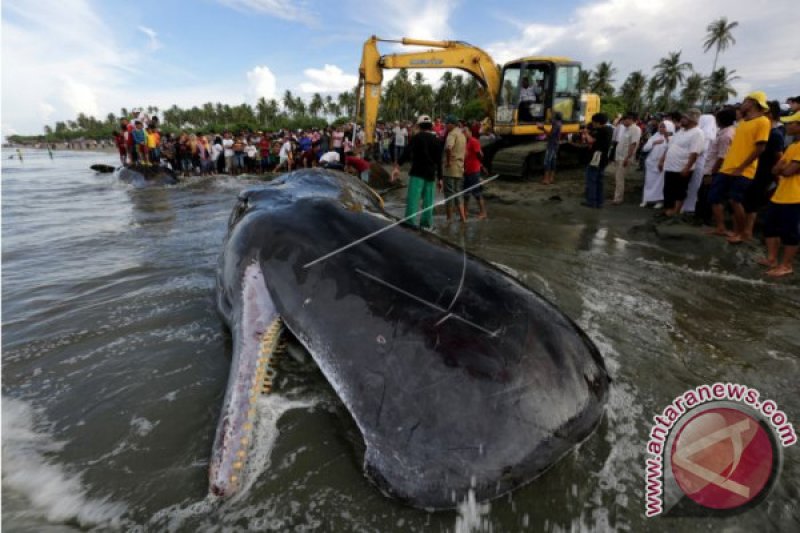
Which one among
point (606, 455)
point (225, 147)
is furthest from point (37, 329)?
point (225, 147)

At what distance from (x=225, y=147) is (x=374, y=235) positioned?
861 inches

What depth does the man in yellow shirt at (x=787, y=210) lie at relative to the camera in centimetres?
536

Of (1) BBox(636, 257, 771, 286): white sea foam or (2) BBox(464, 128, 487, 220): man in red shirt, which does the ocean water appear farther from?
(2) BBox(464, 128, 487, 220): man in red shirt

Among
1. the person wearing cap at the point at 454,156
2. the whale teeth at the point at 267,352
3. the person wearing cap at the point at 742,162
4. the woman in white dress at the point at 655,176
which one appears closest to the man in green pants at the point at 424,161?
the person wearing cap at the point at 454,156

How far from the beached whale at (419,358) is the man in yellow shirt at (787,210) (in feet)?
18.3

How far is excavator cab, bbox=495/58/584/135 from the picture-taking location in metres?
14.5

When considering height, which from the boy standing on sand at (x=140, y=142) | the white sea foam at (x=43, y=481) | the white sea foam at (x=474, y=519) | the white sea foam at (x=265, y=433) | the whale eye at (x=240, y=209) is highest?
the boy standing on sand at (x=140, y=142)

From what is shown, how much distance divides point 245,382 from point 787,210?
7035mm

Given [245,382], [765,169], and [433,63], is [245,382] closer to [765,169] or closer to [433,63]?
[765,169]

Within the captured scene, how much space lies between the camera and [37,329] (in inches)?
167

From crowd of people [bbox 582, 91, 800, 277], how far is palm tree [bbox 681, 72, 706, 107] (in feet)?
250

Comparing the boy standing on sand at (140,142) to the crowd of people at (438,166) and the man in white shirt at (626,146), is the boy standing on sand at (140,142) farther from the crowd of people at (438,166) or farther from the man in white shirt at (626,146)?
the man in white shirt at (626,146)

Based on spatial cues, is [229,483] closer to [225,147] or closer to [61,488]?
[61,488]

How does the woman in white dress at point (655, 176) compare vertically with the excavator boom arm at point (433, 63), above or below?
below
